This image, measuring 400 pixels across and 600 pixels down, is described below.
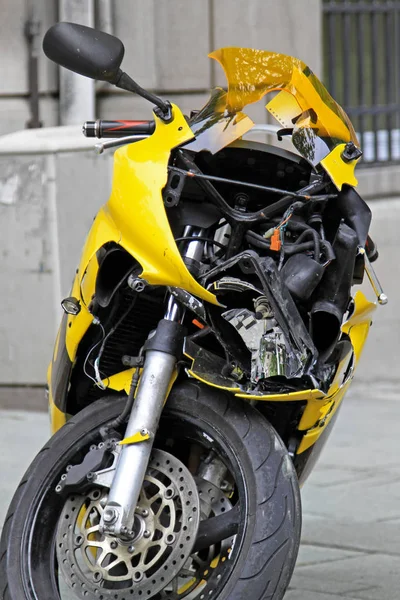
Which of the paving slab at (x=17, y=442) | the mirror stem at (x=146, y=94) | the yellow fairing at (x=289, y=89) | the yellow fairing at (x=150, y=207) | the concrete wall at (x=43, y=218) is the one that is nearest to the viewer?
the yellow fairing at (x=150, y=207)

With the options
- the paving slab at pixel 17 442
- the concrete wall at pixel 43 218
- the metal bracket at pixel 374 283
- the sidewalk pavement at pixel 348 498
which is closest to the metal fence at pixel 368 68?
the sidewalk pavement at pixel 348 498

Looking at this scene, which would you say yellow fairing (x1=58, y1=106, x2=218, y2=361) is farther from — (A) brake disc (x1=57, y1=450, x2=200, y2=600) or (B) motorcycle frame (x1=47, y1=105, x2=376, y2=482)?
(A) brake disc (x1=57, y1=450, x2=200, y2=600)

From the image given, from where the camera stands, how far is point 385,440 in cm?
627

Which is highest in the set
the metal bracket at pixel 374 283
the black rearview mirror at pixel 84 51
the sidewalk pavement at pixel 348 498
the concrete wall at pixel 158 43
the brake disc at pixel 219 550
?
the concrete wall at pixel 158 43

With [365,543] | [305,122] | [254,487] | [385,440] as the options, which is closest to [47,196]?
[385,440]

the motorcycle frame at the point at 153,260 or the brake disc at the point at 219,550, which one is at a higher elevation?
the motorcycle frame at the point at 153,260

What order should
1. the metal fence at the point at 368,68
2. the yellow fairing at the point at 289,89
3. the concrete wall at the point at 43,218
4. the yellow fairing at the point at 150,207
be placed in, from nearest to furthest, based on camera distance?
the yellow fairing at the point at 150,207 < the yellow fairing at the point at 289,89 < the concrete wall at the point at 43,218 < the metal fence at the point at 368,68

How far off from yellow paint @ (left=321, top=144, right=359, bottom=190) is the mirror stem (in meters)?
0.43

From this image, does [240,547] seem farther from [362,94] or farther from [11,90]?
[362,94]

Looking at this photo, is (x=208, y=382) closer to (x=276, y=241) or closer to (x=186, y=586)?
(x=276, y=241)

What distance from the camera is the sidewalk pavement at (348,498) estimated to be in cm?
391

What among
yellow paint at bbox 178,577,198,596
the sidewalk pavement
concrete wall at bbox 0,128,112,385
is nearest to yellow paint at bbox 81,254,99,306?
yellow paint at bbox 178,577,198,596

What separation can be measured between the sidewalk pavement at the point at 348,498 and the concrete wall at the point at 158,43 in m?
1.88

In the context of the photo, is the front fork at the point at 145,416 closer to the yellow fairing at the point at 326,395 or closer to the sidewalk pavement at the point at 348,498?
the yellow fairing at the point at 326,395
